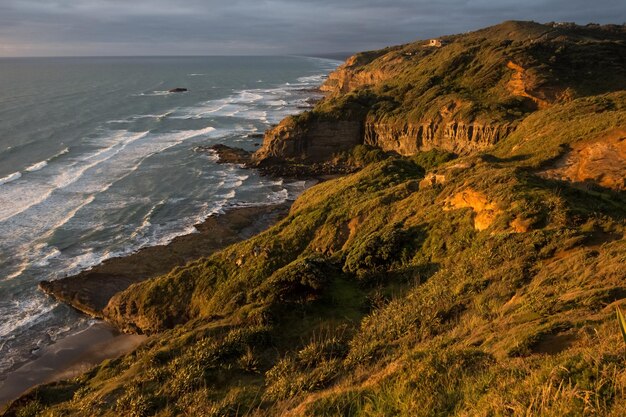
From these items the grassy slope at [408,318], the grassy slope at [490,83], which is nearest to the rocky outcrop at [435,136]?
the grassy slope at [490,83]

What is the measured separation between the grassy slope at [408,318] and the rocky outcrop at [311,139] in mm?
36827

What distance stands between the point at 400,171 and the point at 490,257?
19.0 metres

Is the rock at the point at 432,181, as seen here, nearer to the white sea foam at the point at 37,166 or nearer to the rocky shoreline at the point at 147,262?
the rocky shoreline at the point at 147,262

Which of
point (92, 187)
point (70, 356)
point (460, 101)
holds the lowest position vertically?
point (70, 356)

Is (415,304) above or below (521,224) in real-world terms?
below

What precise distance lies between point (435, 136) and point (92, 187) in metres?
40.2

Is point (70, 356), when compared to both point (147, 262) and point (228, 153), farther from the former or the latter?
point (228, 153)

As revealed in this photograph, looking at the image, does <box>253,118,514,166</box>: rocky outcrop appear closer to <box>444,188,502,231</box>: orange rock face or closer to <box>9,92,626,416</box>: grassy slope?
<box>9,92,626,416</box>: grassy slope

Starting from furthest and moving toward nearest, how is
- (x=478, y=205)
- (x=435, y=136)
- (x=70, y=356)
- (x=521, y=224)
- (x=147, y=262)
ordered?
(x=435, y=136) → (x=147, y=262) → (x=70, y=356) → (x=478, y=205) → (x=521, y=224)

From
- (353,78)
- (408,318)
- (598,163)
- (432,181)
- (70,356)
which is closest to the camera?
(408,318)

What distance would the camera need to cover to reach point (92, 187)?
166ft

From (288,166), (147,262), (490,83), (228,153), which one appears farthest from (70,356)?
(490,83)

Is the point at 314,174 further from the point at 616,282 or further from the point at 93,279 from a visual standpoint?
the point at 616,282

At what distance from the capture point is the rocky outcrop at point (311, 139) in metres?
60.6
